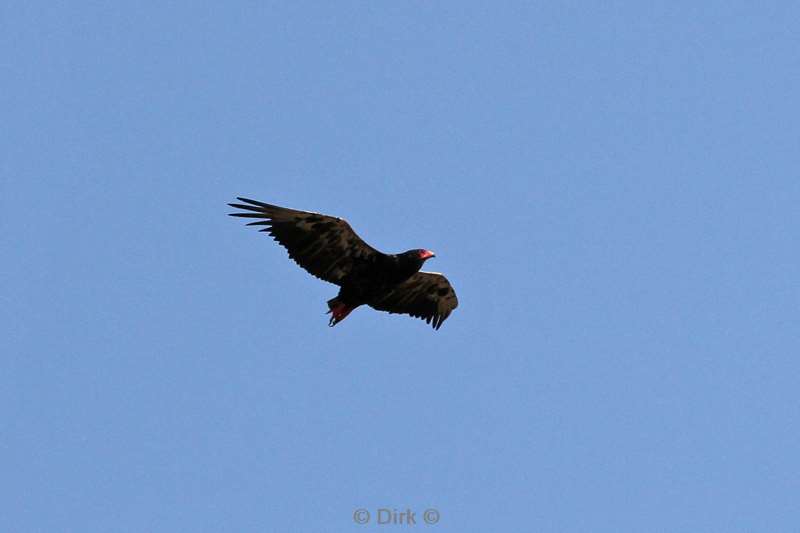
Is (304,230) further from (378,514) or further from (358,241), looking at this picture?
(378,514)

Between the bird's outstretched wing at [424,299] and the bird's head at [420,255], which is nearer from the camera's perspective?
the bird's head at [420,255]

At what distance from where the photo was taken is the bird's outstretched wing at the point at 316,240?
95.2ft

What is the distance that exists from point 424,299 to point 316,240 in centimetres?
414

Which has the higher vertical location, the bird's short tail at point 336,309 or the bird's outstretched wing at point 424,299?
the bird's outstretched wing at point 424,299

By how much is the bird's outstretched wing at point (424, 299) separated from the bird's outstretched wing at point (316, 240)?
1.88 m

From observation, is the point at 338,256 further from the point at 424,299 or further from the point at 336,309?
the point at 424,299

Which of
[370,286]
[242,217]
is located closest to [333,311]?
[370,286]

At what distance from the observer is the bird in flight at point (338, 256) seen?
95.3 feet

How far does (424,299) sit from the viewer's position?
107 feet

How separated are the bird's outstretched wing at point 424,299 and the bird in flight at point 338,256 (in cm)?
69

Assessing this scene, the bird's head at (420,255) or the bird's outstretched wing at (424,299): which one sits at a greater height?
the bird's outstretched wing at (424,299)

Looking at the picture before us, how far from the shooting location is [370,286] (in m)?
30.2

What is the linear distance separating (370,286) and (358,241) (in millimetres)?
1401

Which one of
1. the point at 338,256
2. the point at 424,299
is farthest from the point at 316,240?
the point at 424,299
